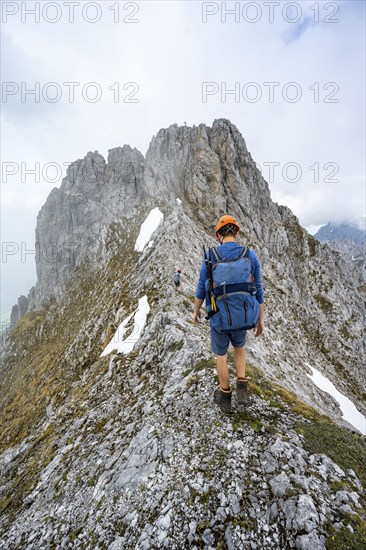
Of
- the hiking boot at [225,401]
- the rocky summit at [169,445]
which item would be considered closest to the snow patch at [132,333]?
the rocky summit at [169,445]

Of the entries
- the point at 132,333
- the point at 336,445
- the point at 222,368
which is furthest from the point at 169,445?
the point at 132,333

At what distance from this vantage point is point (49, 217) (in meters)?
82.1

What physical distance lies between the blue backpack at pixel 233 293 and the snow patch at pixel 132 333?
10.1m

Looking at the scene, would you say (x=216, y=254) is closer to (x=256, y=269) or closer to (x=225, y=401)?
(x=256, y=269)

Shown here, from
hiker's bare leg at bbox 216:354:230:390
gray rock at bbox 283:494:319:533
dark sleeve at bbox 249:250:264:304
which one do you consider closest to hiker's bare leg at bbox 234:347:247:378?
hiker's bare leg at bbox 216:354:230:390

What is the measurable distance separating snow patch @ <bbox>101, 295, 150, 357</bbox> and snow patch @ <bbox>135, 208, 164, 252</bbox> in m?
15.6

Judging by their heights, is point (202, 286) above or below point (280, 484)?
above

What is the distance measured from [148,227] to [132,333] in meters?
23.9

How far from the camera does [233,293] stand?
228 inches

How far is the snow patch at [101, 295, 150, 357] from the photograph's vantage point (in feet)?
51.2

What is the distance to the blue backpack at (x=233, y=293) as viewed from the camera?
5.79 meters

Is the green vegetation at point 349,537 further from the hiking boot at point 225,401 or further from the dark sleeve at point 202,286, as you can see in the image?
the dark sleeve at point 202,286

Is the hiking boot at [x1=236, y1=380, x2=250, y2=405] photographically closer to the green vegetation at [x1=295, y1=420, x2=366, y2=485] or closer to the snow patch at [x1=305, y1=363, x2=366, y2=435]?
the green vegetation at [x1=295, y1=420, x2=366, y2=485]

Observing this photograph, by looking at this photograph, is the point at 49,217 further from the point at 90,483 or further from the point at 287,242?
the point at 90,483
